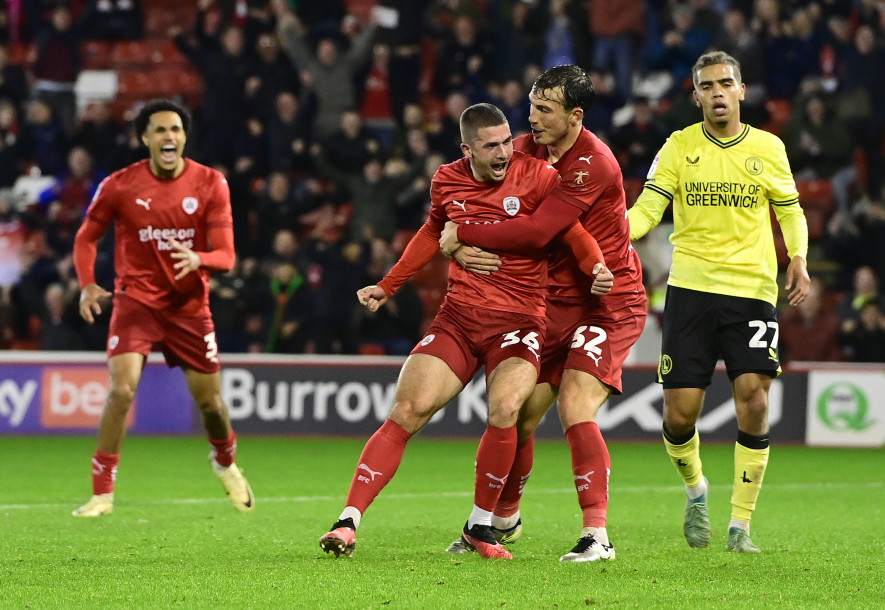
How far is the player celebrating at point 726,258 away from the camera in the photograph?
6.71m

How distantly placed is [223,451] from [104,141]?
9083 millimetres

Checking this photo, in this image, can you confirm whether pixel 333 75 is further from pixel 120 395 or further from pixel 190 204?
Result: pixel 120 395

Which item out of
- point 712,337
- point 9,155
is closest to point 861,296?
point 712,337

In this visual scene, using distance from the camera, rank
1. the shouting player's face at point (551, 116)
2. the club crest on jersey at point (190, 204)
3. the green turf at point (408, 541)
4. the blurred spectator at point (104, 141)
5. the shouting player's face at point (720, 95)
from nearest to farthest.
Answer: the green turf at point (408, 541), the shouting player's face at point (551, 116), the shouting player's face at point (720, 95), the club crest on jersey at point (190, 204), the blurred spectator at point (104, 141)

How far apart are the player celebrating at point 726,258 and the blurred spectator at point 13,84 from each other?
512 inches

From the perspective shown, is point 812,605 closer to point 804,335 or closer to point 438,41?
point 804,335

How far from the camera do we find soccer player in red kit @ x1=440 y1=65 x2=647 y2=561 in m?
6.23

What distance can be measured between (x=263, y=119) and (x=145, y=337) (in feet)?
29.8

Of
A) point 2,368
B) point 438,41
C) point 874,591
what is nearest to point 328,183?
point 438,41

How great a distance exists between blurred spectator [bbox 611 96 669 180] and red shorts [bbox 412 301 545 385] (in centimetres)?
994

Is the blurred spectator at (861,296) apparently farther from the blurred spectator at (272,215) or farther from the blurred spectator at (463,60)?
the blurred spectator at (272,215)

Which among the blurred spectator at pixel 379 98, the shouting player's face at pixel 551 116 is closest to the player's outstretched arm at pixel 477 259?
the shouting player's face at pixel 551 116

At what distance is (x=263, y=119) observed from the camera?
1703 cm

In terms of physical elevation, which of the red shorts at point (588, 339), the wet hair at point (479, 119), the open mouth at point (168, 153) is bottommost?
the red shorts at point (588, 339)
